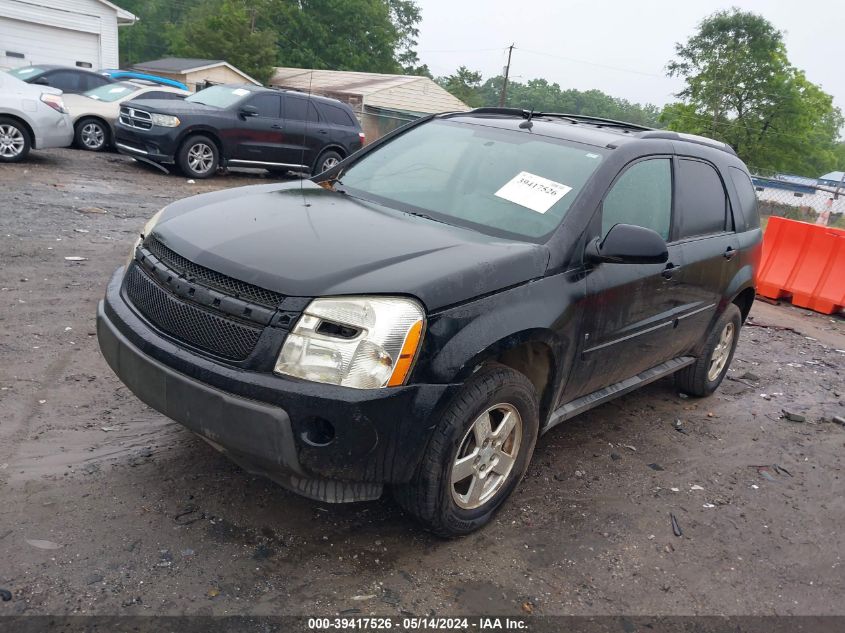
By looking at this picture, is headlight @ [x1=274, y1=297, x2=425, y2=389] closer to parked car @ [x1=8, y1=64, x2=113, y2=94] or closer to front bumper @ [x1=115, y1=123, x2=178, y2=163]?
front bumper @ [x1=115, y1=123, x2=178, y2=163]

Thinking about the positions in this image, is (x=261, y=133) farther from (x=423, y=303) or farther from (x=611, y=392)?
(x=423, y=303)

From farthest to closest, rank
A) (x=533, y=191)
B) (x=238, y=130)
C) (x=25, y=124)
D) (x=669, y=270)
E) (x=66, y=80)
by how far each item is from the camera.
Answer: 1. (x=66, y=80)
2. (x=238, y=130)
3. (x=25, y=124)
4. (x=669, y=270)
5. (x=533, y=191)

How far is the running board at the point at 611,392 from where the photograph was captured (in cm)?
378

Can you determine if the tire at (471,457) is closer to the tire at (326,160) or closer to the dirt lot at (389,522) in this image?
the dirt lot at (389,522)

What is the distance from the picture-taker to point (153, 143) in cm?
1238

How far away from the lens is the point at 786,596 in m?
3.28

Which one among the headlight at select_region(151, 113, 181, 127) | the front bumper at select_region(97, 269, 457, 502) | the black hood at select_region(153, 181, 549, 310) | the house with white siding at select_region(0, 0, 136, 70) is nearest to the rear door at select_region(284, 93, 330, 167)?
the headlight at select_region(151, 113, 181, 127)

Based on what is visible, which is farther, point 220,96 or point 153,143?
point 220,96

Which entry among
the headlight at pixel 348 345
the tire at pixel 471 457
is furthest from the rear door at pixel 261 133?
the headlight at pixel 348 345

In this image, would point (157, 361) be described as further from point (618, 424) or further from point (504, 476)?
point (618, 424)

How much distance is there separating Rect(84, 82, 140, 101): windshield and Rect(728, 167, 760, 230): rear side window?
1293cm

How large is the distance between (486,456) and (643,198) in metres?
1.83

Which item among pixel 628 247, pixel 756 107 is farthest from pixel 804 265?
pixel 756 107

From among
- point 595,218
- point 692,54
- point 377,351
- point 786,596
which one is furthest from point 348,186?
point 692,54
